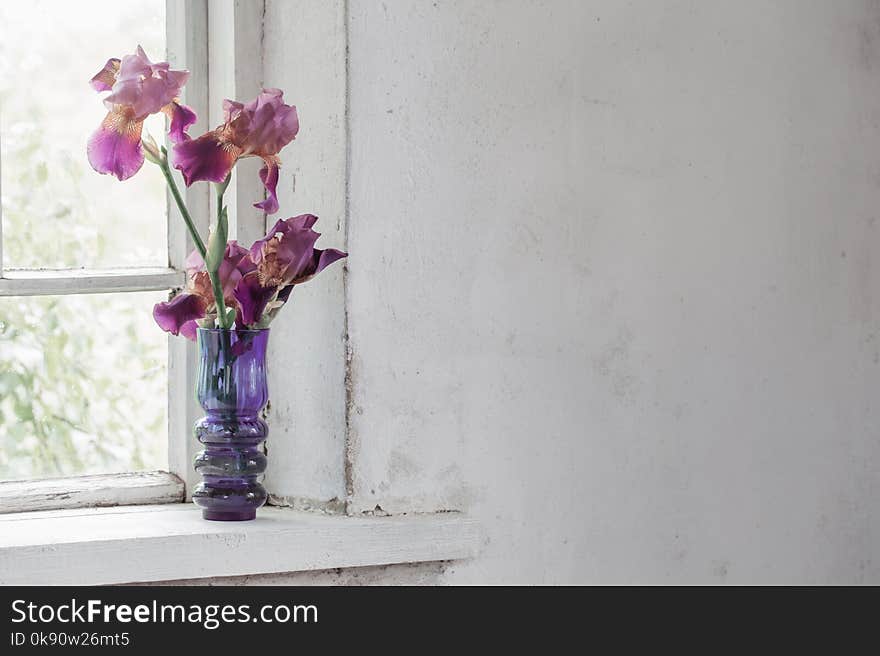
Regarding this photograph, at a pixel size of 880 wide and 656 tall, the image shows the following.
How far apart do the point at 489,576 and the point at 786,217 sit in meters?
0.73

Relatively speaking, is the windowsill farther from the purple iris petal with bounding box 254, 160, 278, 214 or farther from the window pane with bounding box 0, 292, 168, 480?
the purple iris petal with bounding box 254, 160, 278, 214

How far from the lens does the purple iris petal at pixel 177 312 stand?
140 cm

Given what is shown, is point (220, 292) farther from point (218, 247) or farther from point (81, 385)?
point (81, 385)

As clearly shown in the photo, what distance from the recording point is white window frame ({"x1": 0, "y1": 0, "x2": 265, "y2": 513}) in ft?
5.03

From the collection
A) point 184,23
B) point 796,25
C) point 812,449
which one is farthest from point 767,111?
point 184,23

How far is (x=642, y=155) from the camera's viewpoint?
5.43ft

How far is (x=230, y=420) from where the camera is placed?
1417 millimetres

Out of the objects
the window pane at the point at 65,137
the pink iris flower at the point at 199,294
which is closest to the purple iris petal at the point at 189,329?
the pink iris flower at the point at 199,294

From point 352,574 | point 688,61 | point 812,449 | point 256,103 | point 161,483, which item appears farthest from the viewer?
point 812,449

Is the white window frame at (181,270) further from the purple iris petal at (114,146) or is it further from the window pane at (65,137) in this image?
the purple iris petal at (114,146)

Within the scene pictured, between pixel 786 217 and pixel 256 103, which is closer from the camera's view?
pixel 256 103

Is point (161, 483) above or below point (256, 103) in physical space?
below

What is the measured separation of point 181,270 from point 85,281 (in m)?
0.13
